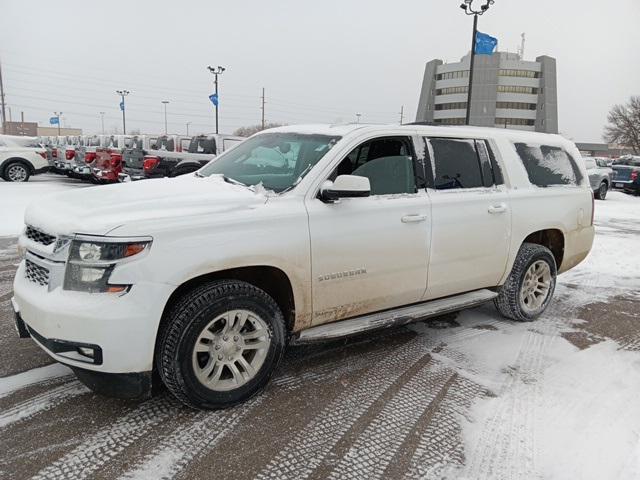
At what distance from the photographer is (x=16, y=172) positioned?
16.9 meters

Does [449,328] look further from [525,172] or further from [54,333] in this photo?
[54,333]

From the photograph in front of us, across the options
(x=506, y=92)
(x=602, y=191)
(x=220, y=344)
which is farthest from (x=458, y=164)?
(x=506, y=92)

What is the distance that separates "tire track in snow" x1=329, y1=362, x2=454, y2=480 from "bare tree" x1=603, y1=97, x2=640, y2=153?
75605mm

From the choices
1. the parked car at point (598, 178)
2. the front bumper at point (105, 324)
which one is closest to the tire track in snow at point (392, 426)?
the front bumper at point (105, 324)

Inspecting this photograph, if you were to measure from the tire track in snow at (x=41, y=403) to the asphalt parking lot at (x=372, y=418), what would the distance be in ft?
0.04

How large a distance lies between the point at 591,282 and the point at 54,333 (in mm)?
6425

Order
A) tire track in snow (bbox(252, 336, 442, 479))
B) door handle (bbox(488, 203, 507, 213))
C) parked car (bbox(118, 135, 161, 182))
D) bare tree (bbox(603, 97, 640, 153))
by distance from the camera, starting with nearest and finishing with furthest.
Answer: tire track in snow (bbox(252, 336, 442, 479)) < door handle (bbox(488, 203, 507, 213)) < parked car (bbox(118, 135, 161, 182)) < bare tree (bbox(603, 97, 640, 153))

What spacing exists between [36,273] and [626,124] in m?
78.1

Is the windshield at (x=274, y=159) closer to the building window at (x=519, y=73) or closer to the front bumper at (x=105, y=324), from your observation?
the front bumper at (x=105, y=324)

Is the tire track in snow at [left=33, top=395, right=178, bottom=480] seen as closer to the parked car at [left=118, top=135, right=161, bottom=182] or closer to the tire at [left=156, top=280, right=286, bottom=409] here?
the tire at [left=156, top=280, right=286, bottom=409]

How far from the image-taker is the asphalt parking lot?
8.71 feet

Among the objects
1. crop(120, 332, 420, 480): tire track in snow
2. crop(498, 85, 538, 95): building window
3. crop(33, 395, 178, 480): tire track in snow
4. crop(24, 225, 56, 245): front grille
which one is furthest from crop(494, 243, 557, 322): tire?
crop(498, 85, 538, 95): building window

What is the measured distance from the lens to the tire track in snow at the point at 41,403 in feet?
9.84

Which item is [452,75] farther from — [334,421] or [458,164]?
[334,421]
